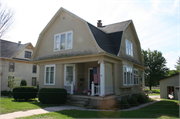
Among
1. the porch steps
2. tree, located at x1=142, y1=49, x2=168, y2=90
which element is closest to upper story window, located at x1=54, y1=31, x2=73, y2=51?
the porch steps

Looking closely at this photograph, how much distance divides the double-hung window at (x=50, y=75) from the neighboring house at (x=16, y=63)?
28.3 ft

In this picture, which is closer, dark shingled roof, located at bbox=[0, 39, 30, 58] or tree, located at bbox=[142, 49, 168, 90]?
dark shingled roof, located at bbox=[0, 39, 30, 58]

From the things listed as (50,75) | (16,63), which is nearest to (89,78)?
(50,75)

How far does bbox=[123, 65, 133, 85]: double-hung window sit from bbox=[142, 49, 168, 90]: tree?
86.2 feet

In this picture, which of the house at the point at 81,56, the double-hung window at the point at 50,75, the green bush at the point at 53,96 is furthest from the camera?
the double-hung window at the point at 50,75

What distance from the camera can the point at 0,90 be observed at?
70.0 ft

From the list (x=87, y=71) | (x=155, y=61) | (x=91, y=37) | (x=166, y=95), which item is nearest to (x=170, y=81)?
(x=166, y=95)

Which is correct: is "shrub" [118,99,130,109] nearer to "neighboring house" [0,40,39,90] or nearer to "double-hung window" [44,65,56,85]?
"double-hung window" [44,65,56,85]

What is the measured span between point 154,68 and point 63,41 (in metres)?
32.9

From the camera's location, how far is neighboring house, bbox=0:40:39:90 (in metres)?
22.4

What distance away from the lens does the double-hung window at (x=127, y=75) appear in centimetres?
1347

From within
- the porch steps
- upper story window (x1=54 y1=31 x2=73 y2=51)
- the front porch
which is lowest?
the porch steps

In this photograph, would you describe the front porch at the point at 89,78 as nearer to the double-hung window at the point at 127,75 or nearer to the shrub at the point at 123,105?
the shrub at the point at 123,105

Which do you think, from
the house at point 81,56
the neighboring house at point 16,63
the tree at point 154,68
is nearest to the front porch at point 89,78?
the house at point 81,56
